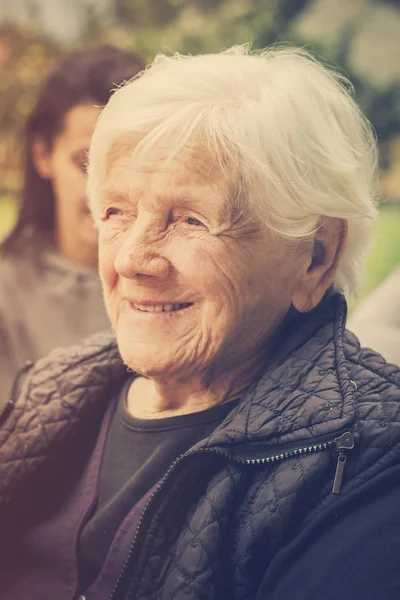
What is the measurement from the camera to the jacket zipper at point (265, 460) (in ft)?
3.43

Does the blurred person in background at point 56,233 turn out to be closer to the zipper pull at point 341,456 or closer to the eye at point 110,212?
the eye at point 110,212

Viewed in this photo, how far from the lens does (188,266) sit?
46.3 inches

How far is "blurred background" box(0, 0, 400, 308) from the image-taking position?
1974mm

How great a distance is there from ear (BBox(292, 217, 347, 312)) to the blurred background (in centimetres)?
54

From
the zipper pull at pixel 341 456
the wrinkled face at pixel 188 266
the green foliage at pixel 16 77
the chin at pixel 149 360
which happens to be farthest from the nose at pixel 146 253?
the green foliage at pixel 16 77

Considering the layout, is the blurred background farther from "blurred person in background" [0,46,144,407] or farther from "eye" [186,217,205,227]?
"eye" [186,217,205,227]

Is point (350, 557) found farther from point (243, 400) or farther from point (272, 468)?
point (243, 400)

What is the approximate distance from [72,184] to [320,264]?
1.08 meters

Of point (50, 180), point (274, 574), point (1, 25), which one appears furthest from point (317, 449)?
point (1, 25)

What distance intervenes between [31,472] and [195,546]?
0.44m

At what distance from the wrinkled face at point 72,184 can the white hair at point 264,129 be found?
32.3 inches

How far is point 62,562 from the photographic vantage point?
1289 mm

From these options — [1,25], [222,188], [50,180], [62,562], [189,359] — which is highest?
[1,25]

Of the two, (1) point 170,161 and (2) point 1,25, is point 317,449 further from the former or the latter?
(2) point 1,25
